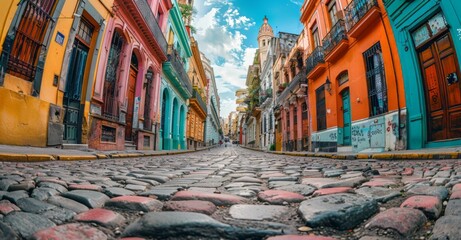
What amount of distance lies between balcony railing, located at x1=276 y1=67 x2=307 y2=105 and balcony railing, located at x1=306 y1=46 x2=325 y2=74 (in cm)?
69

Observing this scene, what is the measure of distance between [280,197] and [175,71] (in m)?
14.7

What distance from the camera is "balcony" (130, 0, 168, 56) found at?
9.98 meters

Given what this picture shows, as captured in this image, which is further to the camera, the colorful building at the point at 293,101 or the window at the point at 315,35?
the colorful building at the point at 293,101

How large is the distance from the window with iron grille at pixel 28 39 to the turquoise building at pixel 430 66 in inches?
370

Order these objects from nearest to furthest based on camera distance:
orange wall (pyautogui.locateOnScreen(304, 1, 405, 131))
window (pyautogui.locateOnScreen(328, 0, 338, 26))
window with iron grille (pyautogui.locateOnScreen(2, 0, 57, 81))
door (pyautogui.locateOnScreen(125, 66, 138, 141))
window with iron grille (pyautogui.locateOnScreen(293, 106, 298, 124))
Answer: window with iron grille (pyautogui.locateOnScreen(2, 0, 57, 81))
orange wall (pyautogui.locateOnScreen(304, 1, 405, 131))
door (pyautogui.locateOnScreen(125, 66, 138, 141))
window (pyautogui.locateOnScreen(328, 0, 338, 26))
window with iron grille (pyautogui.locateOnScreen(293, 106, 298, 124))

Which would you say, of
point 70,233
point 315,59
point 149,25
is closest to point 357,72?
point 315,59

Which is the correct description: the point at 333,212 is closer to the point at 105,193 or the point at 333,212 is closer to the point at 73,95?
the point at 105,193

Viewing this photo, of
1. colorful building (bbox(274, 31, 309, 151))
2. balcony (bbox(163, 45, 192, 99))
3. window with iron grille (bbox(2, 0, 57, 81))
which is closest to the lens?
window with iron grille (bbox(2, 0, 57, 81))

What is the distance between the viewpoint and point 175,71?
50.4 feet

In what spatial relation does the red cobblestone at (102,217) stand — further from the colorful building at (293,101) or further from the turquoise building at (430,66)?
the colorful building at (293,101)

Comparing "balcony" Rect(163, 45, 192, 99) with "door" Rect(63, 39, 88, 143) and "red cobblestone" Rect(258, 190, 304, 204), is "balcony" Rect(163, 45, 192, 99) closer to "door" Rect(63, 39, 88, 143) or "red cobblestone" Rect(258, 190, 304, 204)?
"door" Rect(63, 39, 88, 143)

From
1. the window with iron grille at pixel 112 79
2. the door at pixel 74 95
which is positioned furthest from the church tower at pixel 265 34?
the door at pixel 74 95

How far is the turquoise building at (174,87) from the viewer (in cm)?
1469

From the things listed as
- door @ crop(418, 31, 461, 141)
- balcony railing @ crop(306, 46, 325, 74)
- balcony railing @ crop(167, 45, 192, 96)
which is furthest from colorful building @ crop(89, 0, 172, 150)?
door @ crop(418, 31, 461, 141)
